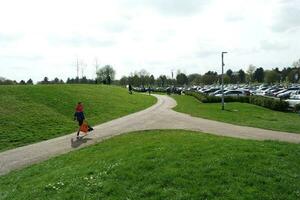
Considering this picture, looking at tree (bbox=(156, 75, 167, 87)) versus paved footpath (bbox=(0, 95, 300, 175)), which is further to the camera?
tree (bbox=(156, 75, 167, 87))

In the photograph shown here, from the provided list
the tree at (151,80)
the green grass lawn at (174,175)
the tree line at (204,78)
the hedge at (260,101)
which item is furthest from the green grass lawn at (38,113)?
the tree at (151,80)

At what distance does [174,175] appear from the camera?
818 cm

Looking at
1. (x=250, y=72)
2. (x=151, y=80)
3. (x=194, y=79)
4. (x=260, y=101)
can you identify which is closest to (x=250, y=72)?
(x=250, y=72)

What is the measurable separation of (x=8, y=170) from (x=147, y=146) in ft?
15.7

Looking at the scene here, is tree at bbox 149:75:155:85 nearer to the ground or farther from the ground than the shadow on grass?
farther from the ground

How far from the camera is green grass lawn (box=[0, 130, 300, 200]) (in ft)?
24.2

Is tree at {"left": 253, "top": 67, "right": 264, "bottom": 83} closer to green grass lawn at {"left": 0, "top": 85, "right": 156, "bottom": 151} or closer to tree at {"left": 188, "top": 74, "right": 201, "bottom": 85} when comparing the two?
tree at {"left": 188, "top": 74, "right": 201, "bottom": 85}

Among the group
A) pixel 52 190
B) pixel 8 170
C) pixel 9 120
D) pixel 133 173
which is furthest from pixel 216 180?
pixel 9 120

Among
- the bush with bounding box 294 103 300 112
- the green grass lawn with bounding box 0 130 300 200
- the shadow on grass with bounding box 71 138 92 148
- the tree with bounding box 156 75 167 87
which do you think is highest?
the tree with bounding box 156 75 167 87

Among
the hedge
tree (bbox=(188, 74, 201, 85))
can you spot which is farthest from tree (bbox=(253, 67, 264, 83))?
the hedge

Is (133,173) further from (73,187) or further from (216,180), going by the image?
(216,180)

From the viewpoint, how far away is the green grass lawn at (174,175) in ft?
24.2

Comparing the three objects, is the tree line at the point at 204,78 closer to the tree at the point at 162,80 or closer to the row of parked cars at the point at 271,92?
the tree at the point at 162,80

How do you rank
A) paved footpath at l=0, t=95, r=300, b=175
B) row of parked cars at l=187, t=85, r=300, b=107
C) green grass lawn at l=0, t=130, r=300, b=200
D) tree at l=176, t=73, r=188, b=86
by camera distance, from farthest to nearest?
tree at l=176, t=73, r=188, b=86
row of parked cars at l=187, t=85, r=300, b=107
paved footpath at l=0, t=95, r=300, b=175
green grass lawn at l=0, t=130, r=300, b=200
